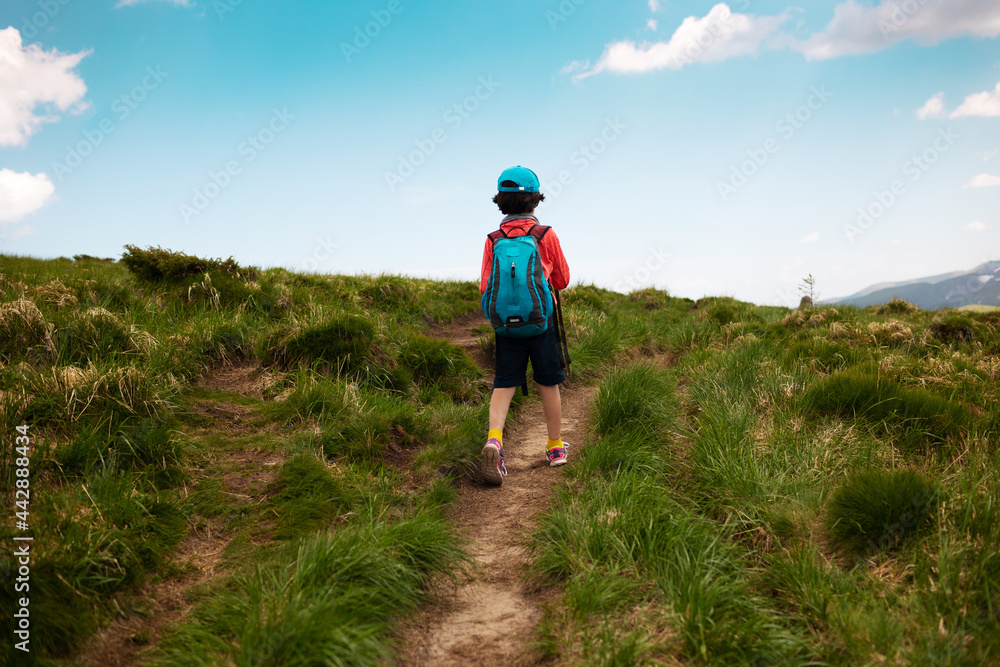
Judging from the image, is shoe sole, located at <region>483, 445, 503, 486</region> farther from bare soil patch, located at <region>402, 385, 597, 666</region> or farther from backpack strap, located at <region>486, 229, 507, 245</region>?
backpack strap, located at <region>486, 229, 507, 245</region>

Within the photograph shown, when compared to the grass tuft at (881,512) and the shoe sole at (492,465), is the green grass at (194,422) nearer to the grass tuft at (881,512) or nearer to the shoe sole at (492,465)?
the shoe sole at (492,465)

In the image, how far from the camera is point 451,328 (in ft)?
29.9

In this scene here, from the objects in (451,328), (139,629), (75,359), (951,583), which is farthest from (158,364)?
(951,583)

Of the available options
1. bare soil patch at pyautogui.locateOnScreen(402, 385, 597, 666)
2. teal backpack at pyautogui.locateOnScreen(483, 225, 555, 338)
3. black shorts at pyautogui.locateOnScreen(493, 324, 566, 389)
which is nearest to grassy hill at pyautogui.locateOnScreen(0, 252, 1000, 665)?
bare soil patch at pyautogui.locateOnScreen(402, 385, 597, 666)

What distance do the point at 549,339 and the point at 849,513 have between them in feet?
8.32

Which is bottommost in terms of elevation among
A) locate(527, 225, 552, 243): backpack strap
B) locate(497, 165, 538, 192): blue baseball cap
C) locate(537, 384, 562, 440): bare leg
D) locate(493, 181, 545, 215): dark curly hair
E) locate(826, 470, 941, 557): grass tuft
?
locate(826, 470, 941, 557): grass tuft

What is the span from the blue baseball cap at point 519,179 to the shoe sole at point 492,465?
2.22 metres

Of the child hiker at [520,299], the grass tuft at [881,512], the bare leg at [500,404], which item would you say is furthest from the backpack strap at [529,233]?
the grass tuft at [881,512]

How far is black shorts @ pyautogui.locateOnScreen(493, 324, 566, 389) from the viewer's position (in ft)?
15.9

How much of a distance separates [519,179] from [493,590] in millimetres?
3215

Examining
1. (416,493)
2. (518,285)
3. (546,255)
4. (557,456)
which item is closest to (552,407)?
(557,456)

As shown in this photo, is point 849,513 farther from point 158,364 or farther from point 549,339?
point 158,364

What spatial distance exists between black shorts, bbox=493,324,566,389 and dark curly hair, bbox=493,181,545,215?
3.47 feet

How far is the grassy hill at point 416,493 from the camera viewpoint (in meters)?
2.54
